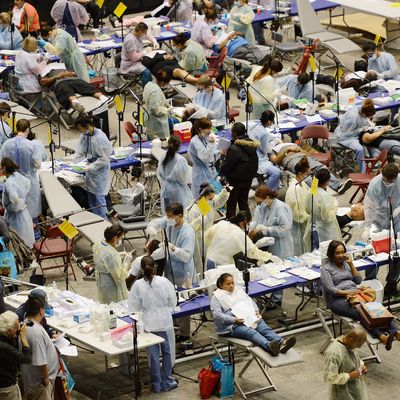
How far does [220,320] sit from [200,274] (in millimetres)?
1570

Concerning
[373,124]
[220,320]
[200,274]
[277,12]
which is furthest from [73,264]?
[277,12]

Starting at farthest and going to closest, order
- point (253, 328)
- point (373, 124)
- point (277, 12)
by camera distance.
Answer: point (277, 12), point (373, 124), point (253, 328)

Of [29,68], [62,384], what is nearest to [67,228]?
[62,384]

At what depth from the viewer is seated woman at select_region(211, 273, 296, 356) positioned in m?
12.5

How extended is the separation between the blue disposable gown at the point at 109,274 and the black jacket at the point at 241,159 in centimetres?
284

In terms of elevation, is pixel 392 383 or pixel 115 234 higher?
pixel 115 234

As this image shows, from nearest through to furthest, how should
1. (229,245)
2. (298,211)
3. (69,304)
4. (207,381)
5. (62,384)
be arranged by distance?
(62,384) → (207,381) → (69,304) → (229,245) → (298,211)

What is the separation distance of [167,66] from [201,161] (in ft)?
13.0

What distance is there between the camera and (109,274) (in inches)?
526

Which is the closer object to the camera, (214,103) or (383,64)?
(214,103)

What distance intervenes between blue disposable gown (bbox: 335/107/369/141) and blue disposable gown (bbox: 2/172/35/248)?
171 inches

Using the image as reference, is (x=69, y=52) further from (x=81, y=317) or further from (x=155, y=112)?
(x=81, y=317)

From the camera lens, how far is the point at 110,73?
20.7 meters

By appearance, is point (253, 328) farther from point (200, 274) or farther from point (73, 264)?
point (73, 264)
